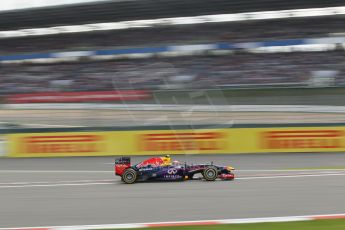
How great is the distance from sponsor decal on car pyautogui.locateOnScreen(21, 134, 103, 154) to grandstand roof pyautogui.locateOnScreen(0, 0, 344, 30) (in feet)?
46.9

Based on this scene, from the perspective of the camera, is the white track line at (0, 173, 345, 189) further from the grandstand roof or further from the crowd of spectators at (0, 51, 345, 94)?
the grandstand roof

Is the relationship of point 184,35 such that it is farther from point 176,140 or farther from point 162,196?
point 162,196

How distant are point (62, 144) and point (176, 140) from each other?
12.1 ft

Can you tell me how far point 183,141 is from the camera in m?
15.9

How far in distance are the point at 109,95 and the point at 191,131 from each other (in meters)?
3.25

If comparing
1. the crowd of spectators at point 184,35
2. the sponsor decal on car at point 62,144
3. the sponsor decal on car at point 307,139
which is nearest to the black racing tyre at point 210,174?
the sponsor decal on car at point 307,139

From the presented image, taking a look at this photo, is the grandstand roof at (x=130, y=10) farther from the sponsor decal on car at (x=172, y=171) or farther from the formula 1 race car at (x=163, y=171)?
the sponsor decal on car at (x=172, y=171)

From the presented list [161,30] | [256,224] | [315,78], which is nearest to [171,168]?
[256,224]

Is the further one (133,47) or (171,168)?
(133,47)

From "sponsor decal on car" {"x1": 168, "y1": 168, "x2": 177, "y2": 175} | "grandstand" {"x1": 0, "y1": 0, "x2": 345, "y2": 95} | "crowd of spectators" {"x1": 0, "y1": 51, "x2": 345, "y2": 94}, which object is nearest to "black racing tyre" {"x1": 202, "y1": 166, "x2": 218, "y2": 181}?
"sponsor decal on car" {"x1": 168, "y1": 168, "x2": 177, "y2": 175}

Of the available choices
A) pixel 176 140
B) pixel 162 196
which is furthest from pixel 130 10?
pixel 162 196

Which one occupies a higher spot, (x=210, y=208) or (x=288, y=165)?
(x=288, y=165)

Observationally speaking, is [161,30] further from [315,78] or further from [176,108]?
[176,108]

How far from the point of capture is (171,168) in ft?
32.3
